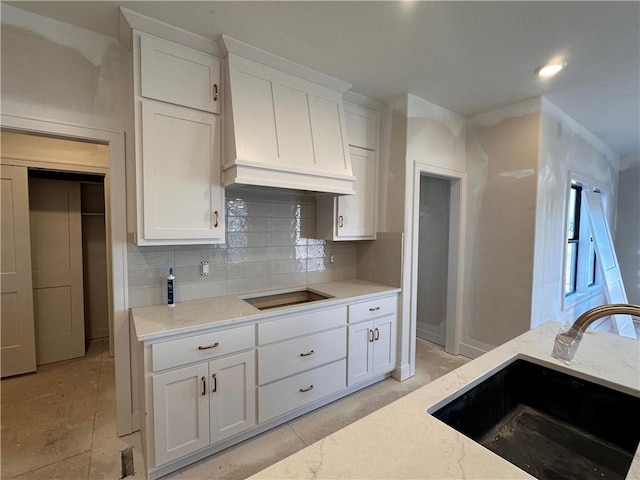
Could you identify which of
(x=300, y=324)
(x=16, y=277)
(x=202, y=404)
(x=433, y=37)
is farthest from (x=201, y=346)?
(x=433, y=37)

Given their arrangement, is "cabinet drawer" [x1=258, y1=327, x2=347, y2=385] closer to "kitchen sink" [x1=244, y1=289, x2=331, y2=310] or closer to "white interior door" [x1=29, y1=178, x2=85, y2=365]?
"kitchen sink" [x1=244, y1=289, x2=331, y2=310]

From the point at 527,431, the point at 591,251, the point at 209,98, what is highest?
the point at 209,98

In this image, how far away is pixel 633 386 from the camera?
3.18ft

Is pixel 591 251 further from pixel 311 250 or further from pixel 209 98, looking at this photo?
pixel 209 98

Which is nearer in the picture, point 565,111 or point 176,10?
point 176,10

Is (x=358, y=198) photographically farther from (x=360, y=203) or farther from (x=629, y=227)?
(x=629, y=227)

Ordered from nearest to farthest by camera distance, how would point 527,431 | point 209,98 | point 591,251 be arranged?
point 527,431 → point 209,98 → point 591,251

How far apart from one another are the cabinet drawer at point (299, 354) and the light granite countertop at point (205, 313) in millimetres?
234

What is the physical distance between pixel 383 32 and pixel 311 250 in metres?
1.82

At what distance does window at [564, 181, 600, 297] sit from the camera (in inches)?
155

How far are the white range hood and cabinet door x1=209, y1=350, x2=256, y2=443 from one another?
114 cm

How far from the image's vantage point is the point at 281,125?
84.9 inches

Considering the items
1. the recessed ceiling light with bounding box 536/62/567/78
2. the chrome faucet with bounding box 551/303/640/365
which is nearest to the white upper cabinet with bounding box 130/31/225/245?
the chrome faucet with bounding box 551/303/640/365

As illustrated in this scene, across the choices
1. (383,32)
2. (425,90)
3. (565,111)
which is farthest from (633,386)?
(565,111)
